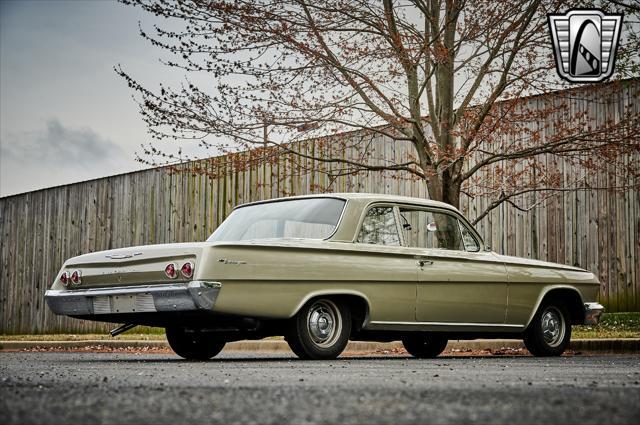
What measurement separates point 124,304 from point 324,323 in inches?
68.3

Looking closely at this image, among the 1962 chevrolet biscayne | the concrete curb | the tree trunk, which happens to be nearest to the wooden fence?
the tree trunk

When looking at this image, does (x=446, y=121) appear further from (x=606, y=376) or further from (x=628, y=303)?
(x=606, y=376)

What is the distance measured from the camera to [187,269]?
289 inches

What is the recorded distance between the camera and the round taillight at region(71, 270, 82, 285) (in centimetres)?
816

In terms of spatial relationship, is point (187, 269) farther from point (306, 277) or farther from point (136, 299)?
point (306, 277)

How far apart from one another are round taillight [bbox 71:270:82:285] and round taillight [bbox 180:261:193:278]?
1.31 metres

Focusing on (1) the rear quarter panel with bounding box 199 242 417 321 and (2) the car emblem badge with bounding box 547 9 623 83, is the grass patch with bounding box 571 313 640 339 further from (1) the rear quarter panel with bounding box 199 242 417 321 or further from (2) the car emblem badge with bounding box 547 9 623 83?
(1) the rear quarter panel with bounding box 199 242 417 321

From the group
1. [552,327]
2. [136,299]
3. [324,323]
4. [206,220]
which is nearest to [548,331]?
[552,327]

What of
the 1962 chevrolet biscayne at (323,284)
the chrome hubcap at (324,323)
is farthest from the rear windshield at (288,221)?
the chrome hubcap at (324,323)

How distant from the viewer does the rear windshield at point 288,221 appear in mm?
8367

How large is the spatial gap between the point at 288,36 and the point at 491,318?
16.2 ft

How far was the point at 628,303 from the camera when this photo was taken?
13.3m

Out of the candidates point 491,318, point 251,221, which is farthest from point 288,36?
point 491,318

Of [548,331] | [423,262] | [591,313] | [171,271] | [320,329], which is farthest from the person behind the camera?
[591,313]
